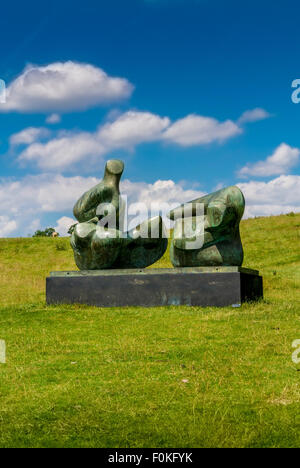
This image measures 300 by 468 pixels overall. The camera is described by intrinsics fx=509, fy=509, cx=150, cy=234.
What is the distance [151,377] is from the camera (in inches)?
213

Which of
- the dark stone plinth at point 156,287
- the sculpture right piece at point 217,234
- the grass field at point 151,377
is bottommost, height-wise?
the grass field at point 151,377

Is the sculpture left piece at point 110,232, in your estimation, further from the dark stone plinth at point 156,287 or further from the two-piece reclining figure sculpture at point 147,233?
the dark stone plinth at point 156,287

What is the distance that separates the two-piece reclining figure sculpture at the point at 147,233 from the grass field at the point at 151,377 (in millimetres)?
1424

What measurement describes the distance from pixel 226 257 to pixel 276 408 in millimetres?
6669

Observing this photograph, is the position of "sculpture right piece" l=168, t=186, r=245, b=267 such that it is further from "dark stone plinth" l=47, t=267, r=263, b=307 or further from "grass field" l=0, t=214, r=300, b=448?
"grass field" l=0, t=214, r=300, b=448

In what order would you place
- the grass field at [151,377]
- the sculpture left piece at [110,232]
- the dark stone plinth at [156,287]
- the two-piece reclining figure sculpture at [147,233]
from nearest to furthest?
the grass field at [151,377] → the dark stone plinth at [156,287] → the two-piece reclining figure sculpture at [147,233] → the sculpture left piece at [110,232]

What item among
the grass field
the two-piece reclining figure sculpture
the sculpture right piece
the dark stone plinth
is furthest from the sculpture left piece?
the grass field

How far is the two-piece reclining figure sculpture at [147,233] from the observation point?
1091cm

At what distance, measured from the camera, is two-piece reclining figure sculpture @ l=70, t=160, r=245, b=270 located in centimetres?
1091

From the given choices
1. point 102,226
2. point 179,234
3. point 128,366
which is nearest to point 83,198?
point 102,226

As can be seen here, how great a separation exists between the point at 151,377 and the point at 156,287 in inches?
218

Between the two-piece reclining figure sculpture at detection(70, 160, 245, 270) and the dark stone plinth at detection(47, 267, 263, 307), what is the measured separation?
46 centimetres

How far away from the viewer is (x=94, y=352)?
6.70m

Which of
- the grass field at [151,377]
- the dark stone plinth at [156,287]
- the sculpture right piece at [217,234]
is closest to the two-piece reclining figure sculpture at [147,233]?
the sculpture right piece at [217,234]
